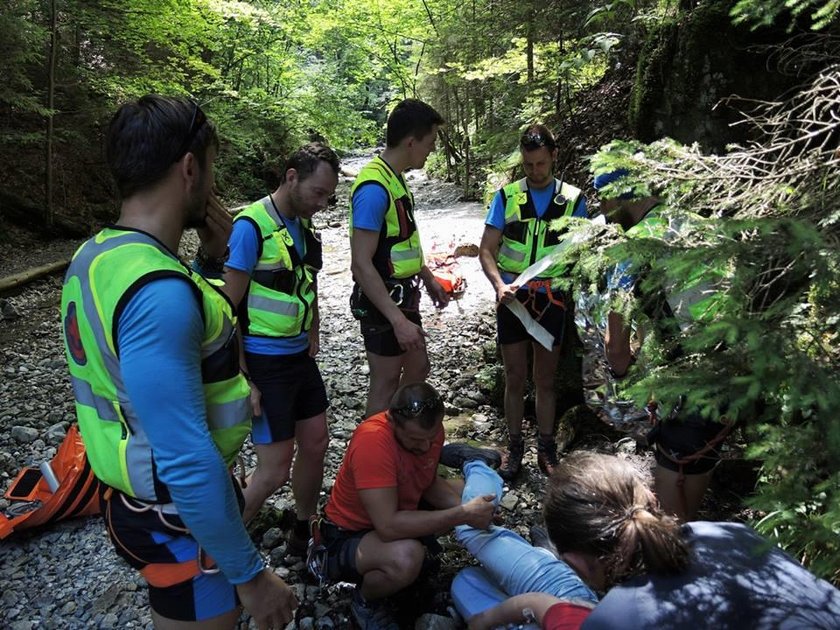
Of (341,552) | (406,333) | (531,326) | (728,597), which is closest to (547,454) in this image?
(531,326)

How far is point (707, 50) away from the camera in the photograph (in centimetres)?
441

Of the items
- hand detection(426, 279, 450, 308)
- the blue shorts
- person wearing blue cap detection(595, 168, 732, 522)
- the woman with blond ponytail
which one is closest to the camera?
the woman with blond ponytail

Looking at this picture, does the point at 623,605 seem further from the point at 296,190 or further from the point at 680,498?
the point at 296,190

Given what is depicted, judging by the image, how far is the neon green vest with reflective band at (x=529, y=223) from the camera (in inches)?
160

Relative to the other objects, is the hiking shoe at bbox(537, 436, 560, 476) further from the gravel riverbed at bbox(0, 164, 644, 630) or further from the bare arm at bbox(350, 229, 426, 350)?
the bare arm at bbox(350, 229, 426, 350)

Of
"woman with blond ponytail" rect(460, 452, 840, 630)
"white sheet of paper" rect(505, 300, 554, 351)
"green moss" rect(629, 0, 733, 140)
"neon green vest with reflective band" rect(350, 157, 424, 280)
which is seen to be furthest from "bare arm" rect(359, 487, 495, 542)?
"green moss" rect(629, 0, 733, 140)

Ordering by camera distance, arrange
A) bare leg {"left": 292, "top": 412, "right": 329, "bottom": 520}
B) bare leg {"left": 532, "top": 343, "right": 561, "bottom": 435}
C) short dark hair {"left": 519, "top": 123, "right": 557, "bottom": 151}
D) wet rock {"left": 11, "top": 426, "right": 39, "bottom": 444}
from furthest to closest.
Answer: wet rock {"left": 11, "top": 426, "right": 39, "bottom": 444}
bare leg {"left": 532, "top": 343, "right": 561, "bottom": 435}
short dark hair {"left": 519, "top": 123, "right": 557, "bottom": 151}
bare leg {"left": 292, "top": 412, "right": 329, "bottom": 520}

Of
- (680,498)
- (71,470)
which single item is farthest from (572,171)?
(71,470)

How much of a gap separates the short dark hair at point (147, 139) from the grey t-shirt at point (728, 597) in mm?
1712

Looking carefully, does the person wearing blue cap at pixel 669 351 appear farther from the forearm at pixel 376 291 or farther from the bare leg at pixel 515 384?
the forearm at pixel 376 291

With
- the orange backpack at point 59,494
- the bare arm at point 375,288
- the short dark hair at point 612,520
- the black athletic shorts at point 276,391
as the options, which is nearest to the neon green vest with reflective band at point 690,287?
the short dark hair at point 612,520

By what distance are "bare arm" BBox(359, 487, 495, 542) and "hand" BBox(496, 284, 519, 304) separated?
1.60 metres

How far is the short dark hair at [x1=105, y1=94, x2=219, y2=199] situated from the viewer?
1530 mm

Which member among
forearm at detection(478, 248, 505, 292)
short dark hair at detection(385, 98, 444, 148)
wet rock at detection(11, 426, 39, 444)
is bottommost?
wet rock at detection(11, 426, 39, 444)
